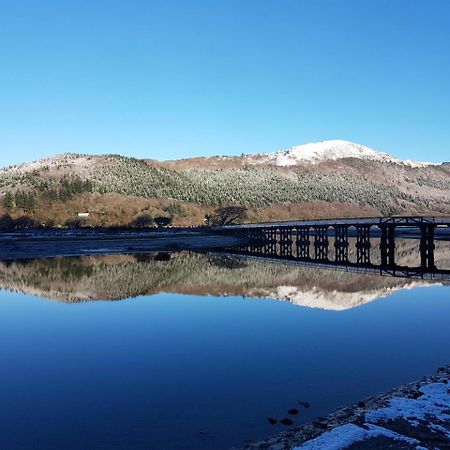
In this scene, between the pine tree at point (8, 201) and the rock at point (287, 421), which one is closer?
the rock at point (287, 421)

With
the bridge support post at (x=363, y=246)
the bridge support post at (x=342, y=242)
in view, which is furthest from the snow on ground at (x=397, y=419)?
the bridge support post at (x=342, y=242)

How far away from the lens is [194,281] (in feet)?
121

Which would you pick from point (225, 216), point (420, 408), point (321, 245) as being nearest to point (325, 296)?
point (420, 408)

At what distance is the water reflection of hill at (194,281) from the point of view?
3072cm

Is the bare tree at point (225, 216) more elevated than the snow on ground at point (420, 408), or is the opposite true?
the bare tree at point (225, 216)

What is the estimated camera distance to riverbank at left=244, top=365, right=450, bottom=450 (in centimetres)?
909

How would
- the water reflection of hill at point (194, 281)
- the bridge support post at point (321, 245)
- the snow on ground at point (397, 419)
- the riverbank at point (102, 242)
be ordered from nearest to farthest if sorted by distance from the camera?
the snow on ground at point (397, 419) → the water reflection of hill at point (194, 281) → the bridge support post at point (321, 245) → the riverbank at point (102, 242)

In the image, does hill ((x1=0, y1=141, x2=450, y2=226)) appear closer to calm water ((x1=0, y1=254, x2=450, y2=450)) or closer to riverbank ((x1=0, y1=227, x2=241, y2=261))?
riverbank ((x1=0, y1=227, x2=241, y2=261))

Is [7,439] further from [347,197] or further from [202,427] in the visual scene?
[347,197]

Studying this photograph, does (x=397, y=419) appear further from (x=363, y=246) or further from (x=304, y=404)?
(x=363, y=246)

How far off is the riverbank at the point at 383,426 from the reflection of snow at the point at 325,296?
45.4 feet

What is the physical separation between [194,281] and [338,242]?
2672 cm

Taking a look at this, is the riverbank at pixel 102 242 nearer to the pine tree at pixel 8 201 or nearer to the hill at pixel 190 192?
the hill at pixel 190 192

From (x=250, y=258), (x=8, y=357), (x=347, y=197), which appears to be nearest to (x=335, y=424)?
(x=8, y=357)
